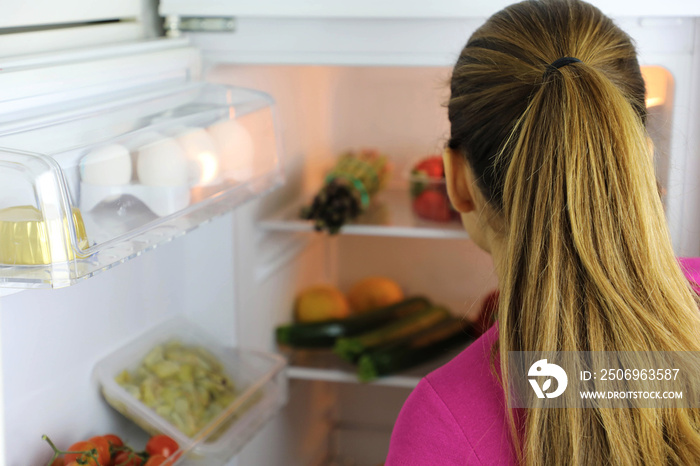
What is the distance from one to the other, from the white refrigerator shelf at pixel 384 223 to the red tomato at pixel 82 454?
710mm

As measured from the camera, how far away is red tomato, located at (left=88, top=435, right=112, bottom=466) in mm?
1056

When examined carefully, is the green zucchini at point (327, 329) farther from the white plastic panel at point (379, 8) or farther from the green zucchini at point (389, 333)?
the white plastic panel at point (379, 8)

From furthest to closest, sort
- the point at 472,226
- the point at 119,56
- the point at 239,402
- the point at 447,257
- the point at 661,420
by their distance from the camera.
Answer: the point at 447,257 < the point at 239,402 < the point at 119,56 < the point at 472,226 < the point at 661,420

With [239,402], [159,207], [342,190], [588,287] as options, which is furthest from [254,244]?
[588,287]

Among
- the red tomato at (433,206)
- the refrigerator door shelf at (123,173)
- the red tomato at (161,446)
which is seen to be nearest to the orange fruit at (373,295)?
the red tomato at (433,206)

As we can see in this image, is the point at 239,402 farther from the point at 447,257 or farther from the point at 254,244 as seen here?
the point at 447,257

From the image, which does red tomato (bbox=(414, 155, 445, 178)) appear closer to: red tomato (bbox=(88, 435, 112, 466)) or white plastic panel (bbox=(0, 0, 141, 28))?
white plastic panel (bbox=(0, 0, 141, 28))

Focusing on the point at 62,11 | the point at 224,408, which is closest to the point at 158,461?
the point at 224,408

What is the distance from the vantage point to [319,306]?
74.5 inches

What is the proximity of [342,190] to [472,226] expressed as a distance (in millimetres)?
732

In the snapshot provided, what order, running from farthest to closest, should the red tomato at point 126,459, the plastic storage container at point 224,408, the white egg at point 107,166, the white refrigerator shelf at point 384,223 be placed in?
the white refrigerator shelf at point 384,223
the plastic storage container at point 224,408
the red tomato at point 126,459
the white egg at point 107,166

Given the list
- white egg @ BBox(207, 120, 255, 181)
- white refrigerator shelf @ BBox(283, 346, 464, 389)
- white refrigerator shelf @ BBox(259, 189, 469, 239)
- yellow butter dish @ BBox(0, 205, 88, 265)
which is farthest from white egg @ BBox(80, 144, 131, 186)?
white refrigerator shelf @ BBox(283, 346, 464, 389)

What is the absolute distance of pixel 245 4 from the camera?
4.22 ft

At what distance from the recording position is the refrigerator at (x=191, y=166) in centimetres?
90
